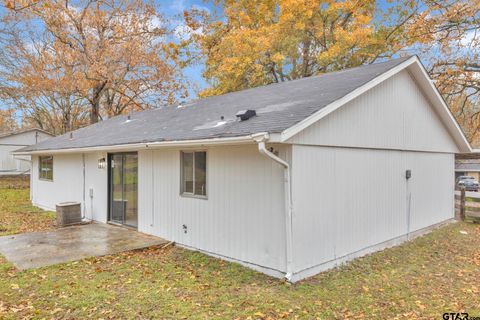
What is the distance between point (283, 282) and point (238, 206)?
62.2 inches

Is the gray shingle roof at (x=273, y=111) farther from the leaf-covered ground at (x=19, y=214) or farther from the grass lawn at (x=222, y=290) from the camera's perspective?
the leaf-covered ground at (x=19, y=214)

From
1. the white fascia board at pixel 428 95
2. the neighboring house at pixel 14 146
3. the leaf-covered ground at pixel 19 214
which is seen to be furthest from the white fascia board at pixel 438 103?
the neighboring house at pixel 14 146

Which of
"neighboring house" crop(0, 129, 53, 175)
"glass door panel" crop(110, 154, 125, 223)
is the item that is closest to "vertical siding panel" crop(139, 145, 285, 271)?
"glass door panel" crop(110, 154, 125, 223)

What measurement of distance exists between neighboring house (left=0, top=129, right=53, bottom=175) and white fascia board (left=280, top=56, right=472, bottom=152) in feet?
79.4

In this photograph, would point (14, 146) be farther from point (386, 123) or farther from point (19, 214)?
point (386, 123)

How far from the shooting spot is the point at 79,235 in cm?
866

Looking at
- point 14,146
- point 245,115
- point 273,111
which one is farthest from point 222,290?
point 14,146

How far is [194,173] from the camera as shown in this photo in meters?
7.39

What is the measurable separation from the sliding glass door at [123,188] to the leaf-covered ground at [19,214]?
6.41 feet

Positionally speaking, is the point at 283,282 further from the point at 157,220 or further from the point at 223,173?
the point at 157,220

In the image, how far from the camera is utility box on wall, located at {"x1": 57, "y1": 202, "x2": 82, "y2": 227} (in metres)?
10.0

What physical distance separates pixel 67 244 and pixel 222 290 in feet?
14.4

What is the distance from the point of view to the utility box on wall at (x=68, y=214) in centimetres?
1003

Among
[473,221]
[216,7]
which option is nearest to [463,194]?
[473,221]
